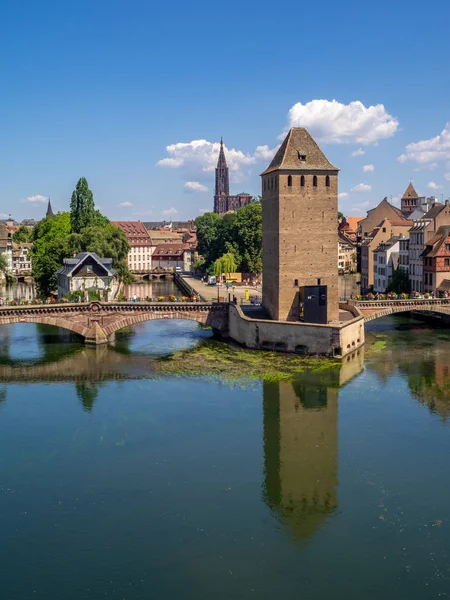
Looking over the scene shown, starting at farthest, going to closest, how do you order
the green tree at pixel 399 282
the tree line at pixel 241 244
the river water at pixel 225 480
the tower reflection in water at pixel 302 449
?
the tree line at pixel 241 244
the green tree at pixel 399 282
the tower reflection in water at pixel 302 449
the river water at pixel 225 480

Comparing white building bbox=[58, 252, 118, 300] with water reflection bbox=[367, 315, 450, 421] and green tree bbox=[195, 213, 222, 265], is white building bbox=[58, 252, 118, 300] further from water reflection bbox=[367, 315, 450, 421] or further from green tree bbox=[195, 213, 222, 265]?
green tree bbox=[195, 213, 222, 265]

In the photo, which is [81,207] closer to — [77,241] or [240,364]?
[77,241]

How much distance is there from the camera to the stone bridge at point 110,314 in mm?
61125

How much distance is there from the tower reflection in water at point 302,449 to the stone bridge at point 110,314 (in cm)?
1664

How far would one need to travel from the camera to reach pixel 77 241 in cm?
9331

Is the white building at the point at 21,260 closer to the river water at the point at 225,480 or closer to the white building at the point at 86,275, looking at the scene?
the white building at the point at 86,275

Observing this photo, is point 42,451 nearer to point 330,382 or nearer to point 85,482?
point 85,482

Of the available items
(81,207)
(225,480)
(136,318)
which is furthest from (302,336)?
(81,207)

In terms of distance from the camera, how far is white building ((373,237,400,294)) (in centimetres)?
9469

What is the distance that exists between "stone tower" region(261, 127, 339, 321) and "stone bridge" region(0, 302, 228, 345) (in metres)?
7.05

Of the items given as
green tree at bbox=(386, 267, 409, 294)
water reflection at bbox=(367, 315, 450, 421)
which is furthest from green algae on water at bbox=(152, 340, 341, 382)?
green tree at bbox=(386, 267, 409, 294)

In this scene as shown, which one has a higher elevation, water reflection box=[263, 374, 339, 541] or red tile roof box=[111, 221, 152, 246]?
red tile roof box=[111, 221, 152, 246]

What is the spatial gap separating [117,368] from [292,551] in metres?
30.6

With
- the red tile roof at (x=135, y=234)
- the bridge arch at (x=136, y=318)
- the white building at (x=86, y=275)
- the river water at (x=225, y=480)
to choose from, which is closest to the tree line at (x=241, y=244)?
the white building at (x=86, y=275)
